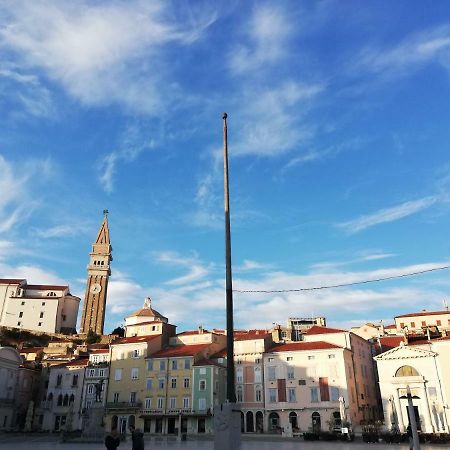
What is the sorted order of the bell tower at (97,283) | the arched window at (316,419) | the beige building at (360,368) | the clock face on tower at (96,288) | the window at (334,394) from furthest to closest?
the clock face on tower at (96,288), the bell tower at (97,283), the beige building at (360,368), the window at (334,394), the arched window at (316,419)

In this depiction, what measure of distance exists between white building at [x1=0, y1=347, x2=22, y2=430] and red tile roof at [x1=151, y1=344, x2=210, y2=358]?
73.0 feet

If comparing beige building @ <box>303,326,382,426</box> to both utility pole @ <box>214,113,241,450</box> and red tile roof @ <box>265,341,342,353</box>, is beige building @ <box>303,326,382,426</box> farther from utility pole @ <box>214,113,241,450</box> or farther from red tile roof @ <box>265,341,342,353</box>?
utility pole @ <box>214,113,241,450</box>

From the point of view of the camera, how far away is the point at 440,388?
52031 millimetres

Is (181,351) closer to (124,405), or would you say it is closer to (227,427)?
(124,405)

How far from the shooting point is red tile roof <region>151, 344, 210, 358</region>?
2517 inches

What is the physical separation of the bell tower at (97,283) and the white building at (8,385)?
51092 millimetres

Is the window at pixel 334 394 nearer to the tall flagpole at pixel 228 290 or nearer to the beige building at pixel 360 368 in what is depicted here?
the beige building at pixel 360 368

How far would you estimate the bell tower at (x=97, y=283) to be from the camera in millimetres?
126812

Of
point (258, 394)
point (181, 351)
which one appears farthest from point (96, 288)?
point (258, 394)

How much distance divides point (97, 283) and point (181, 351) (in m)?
77.2

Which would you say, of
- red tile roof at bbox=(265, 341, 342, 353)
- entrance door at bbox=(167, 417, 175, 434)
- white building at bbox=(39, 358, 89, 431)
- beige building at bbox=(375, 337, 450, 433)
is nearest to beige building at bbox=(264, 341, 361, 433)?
red tile roof at bbox=(265, 341, 342, 353)

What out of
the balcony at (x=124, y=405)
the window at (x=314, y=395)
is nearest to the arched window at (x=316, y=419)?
the window at (x=314, y=395)

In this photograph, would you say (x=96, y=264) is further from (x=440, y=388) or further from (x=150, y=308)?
(x=440, y=388)

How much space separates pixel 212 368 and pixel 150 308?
37.5 meters
